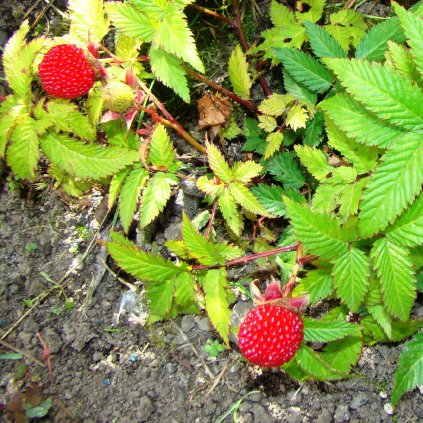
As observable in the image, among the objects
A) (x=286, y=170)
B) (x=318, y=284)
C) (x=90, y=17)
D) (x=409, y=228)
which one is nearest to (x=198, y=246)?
(x=318, y=284)

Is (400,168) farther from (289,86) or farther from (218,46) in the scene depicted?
(218,46)

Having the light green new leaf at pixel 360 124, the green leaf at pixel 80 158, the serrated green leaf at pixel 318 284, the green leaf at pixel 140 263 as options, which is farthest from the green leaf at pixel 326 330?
the green leaf at pixel 80 158

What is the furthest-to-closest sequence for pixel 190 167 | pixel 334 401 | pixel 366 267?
pixel 190 167
pixel 334 401
pixel 366 267

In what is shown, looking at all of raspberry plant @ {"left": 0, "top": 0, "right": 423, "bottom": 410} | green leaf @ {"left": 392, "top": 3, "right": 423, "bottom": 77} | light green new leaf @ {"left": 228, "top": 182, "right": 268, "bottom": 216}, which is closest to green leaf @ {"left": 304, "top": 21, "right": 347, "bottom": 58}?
raspberry plant @ {"left": 0, "top": 0, "right": 423, "bottom": 410}

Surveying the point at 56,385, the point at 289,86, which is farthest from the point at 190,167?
the point at 56,385

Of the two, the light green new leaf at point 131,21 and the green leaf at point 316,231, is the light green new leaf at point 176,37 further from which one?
the green leaf at point 316,231

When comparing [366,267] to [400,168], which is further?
[366,267]

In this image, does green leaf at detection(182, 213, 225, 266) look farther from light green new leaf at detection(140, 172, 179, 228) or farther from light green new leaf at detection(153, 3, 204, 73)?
light green new leaf at detection(153, 3, 204, 73)
